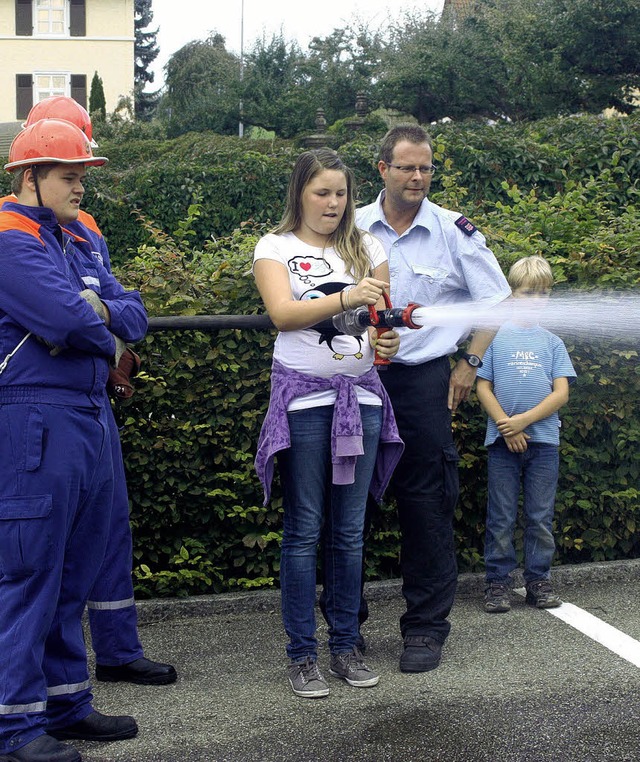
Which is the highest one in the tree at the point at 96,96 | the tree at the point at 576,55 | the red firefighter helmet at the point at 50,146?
the tree at the point at 96,96

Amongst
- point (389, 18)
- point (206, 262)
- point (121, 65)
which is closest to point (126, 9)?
point (121, 65)

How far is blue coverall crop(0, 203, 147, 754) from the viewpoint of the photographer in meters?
3.47

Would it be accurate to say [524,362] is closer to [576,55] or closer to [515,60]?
[576,55]

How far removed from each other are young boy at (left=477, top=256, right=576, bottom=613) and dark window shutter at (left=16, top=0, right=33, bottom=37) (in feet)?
185

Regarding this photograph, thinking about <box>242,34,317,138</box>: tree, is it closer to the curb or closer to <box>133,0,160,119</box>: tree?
the curb

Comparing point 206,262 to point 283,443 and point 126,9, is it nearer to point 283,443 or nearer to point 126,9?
point 283,443

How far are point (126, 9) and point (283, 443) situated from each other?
55.6 meters

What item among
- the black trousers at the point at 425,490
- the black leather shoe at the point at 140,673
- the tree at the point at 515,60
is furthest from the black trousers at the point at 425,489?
the tree at the point at 515,60

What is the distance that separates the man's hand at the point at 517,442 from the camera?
16.7 ft

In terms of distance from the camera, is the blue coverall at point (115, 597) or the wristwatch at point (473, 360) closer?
the blue coverall at point (115, 597)

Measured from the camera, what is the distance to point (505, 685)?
161 inches

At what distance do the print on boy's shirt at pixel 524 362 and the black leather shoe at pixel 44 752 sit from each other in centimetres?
272

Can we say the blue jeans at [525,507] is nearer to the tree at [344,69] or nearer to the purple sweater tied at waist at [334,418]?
the purple sweater tied at waist at [334,418]

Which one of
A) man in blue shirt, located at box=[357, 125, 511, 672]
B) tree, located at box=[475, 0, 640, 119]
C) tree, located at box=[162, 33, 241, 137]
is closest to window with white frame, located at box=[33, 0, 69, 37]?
tree, located at box=[162, 33, 241, 137]
